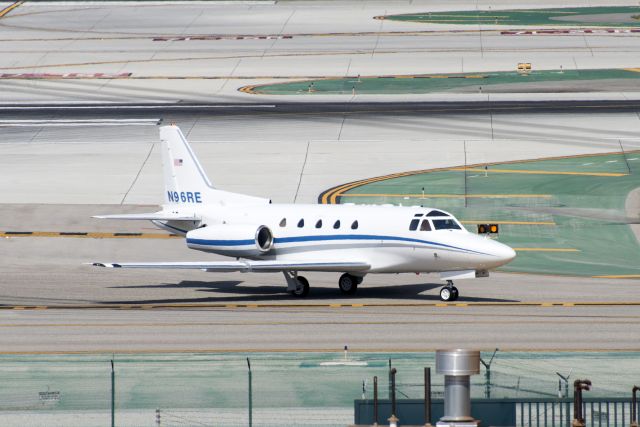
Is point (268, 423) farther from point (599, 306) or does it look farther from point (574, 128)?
point (574, 128)

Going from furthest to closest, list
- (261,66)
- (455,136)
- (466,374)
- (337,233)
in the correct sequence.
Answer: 1. (261,66)
2. (455,136)
3. (337,233)
4. (466,374)

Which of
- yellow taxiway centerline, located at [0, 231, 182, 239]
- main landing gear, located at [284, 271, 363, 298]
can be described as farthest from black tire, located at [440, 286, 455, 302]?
yellow taxiway centerline, located at [0, 231, 182, 239]

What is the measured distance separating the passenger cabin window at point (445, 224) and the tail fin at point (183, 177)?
7709mm

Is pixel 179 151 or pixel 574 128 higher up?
pixel 574 128

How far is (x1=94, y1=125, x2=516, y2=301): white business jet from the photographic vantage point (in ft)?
149

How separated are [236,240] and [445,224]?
23.5 feet

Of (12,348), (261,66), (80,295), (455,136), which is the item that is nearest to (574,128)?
(455,136)

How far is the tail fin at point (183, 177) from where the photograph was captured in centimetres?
5125

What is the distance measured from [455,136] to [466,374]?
5749cm

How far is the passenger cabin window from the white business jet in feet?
0.11

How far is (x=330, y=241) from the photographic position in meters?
47.6

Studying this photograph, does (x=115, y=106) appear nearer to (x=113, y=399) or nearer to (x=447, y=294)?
(x=447, y=294)

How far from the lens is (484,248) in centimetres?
4456

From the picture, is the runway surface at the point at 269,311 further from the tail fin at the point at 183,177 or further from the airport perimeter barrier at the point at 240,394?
the airport perimeter barrier at the point at 240,394
